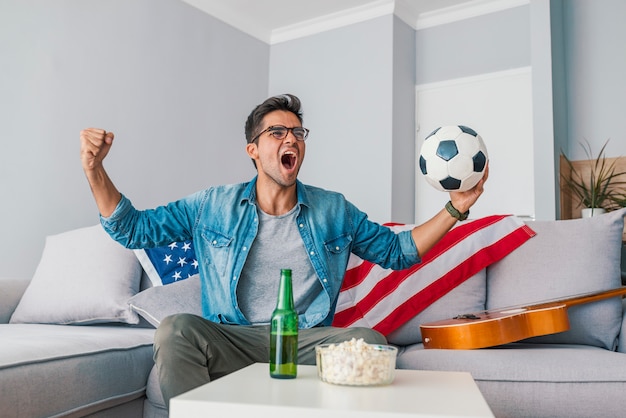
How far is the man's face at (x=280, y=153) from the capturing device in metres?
1.91

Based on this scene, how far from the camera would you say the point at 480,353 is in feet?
5.78

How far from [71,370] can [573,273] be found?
1.59 meters

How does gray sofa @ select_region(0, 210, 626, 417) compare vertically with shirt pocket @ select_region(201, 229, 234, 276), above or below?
below

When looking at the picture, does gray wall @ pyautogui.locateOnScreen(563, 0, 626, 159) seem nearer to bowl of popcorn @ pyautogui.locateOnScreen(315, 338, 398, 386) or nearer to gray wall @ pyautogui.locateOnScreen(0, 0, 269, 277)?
gray wall @ pyautogui.locateOnScreen(0, 0, 269, 277)

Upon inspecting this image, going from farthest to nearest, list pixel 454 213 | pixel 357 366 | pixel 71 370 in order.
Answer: pixel 454 213
pixel 71 370
pixel 357 366

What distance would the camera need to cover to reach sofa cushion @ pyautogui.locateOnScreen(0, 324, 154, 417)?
4.83 ft

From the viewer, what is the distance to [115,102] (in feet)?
13.2

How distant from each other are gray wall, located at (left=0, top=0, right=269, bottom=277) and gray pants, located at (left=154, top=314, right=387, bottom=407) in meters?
2.15

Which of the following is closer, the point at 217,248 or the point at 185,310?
the point at 217,248

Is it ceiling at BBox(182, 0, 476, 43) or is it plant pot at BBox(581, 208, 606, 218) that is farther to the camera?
ceiling at BBox(182, 0, 476, 43)

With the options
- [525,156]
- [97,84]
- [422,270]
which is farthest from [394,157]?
[422,270]

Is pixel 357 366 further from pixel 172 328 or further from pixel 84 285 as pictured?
pixel 84 285

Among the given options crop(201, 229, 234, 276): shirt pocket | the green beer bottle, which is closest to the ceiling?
crop(201, 229, 234, 276): shirt pocket

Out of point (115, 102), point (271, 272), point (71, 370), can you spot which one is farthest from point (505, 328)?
point (115, 102)
